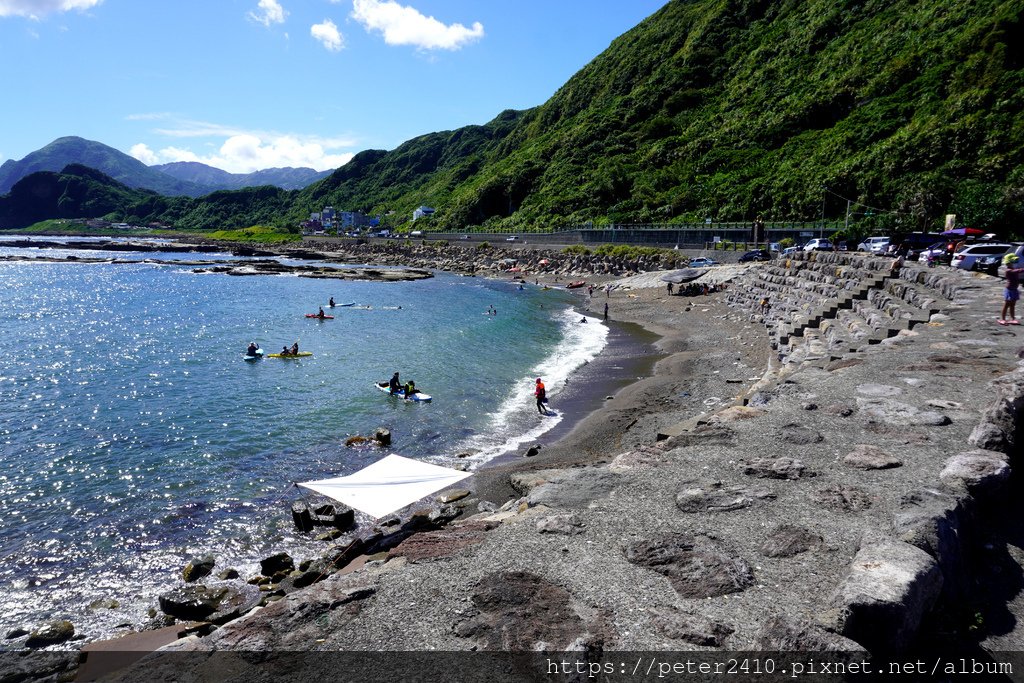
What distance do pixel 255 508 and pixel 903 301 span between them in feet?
85.0

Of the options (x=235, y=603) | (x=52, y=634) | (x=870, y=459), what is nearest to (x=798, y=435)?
(x=870, y=459)

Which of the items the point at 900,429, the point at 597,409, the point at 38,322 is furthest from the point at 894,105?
the point at 38,322

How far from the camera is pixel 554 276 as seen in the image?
78.9 metres

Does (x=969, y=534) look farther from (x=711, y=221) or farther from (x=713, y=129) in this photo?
(x=713, y=129)

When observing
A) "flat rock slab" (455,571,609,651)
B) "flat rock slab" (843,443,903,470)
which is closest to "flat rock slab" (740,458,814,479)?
"flat rock slab" (843,443,903,470)

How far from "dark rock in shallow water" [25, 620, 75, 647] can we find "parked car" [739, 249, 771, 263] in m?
55.2

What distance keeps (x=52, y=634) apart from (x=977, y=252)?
38502 millimetres

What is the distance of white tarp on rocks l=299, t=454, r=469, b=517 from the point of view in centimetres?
1488

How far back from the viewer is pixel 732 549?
7.57 metres

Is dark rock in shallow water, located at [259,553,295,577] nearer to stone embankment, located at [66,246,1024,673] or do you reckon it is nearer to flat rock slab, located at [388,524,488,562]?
stone embankment, located at [66,246,1024,673]

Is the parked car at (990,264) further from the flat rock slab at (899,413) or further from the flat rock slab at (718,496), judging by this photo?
the flat rock slab at (718,496)

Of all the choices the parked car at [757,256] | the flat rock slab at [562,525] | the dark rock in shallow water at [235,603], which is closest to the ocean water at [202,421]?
the dark rock in shallow water at [235,603]

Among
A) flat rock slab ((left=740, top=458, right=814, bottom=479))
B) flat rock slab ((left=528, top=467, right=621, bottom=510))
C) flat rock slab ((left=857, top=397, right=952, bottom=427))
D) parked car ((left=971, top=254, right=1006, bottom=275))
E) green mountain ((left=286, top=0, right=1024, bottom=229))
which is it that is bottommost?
flat rock slab ((left=528, top=467, right=621, bottom=510))

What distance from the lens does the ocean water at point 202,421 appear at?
13742 millimetres
